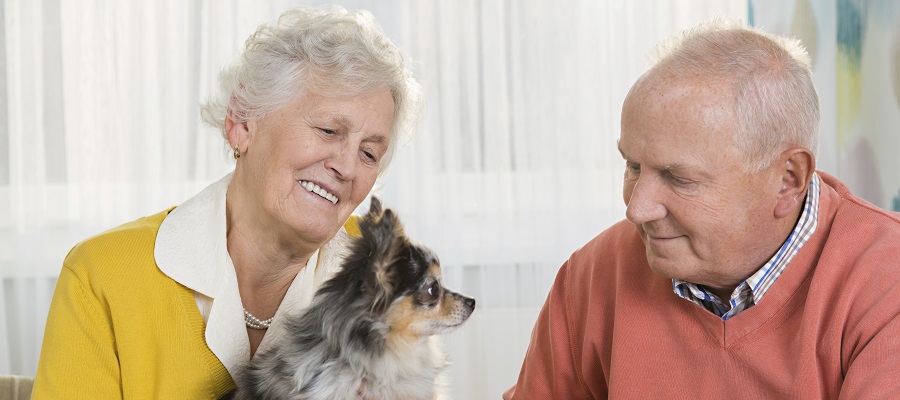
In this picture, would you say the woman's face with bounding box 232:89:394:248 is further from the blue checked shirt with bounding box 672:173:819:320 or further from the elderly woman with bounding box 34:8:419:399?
the blue checked shirt with bounding box 672:173:819:320

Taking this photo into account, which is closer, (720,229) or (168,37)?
(720,229)

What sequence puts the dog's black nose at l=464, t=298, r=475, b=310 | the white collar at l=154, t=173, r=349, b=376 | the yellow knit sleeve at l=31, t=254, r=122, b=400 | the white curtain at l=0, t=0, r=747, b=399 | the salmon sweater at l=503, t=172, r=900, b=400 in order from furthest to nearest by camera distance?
1. the white curtain at l=0, t=0, r=747, b=399
2. the dog's black nose at l=464, t=298, r=475, b=310
3. the white collar at l=154, t=173, r=349, b=376
4. the yellow knit sleeve at l=31, t=254, r=122, b=400
5. the salmon sweater at l=503, t=172, r=900, b=400

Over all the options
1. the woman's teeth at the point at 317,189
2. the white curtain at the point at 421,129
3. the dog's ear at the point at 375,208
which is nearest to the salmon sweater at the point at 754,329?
the dog's ear at the point at 375,208

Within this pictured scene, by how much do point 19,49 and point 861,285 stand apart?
3195 mm

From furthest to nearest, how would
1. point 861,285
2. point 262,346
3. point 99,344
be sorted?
point 262,346
point 99,344
point 861,285

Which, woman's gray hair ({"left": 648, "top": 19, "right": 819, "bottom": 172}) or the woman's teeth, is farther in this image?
the woman's teeth

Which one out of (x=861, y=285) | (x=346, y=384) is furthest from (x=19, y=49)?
(x=861, y=285)

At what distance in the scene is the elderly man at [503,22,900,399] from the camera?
1.44 metres

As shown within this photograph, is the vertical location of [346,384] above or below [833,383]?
below

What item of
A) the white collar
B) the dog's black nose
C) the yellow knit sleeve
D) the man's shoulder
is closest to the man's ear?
the man's shoulder

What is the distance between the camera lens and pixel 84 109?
3.46 metres

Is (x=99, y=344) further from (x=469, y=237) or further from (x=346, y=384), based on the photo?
(x=469, y=237)

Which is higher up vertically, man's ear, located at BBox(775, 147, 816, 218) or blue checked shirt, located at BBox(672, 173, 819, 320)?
man's ear, located at BBox(775, 147, 816, 218)

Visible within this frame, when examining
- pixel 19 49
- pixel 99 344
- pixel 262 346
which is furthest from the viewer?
pixel 19 49
